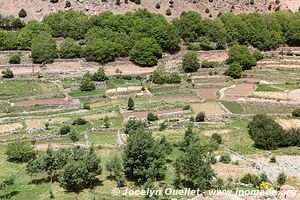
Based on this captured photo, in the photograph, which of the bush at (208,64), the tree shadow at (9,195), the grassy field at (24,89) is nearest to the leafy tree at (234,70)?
the bush at (208,64)

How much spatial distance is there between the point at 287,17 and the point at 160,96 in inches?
1424

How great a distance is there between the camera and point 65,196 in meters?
38.2

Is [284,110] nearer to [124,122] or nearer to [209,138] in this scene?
[209,138]

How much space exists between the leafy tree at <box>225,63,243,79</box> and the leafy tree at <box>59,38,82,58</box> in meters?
23.3

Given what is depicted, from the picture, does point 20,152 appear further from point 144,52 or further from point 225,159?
point 144,52

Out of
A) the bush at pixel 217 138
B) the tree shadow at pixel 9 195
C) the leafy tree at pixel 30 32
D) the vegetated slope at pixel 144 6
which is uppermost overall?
the vegetated slope at pixel 144 6

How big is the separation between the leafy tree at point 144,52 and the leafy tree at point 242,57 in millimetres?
11907

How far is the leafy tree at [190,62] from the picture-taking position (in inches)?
2995

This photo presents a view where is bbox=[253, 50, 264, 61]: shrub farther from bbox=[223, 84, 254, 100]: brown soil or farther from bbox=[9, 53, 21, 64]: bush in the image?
bbox=[9, 53, 21, 64]: bush

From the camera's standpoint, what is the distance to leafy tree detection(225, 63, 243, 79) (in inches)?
2936

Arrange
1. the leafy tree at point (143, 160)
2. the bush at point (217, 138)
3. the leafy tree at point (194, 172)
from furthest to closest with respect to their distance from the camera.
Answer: the bush at point (217, 138)
the leafy tree at point (143, 160)
the leafy tree at point (194, 172)

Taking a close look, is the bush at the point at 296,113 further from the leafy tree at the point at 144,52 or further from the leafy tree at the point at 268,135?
the leafy tree at the point at 144,52

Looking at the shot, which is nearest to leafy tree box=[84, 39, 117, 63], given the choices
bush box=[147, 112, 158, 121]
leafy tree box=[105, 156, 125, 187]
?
bush box=[147, 112, 158, 121]

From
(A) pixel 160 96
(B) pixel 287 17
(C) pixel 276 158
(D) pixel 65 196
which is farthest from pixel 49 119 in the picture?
(B) pixel 287 17
